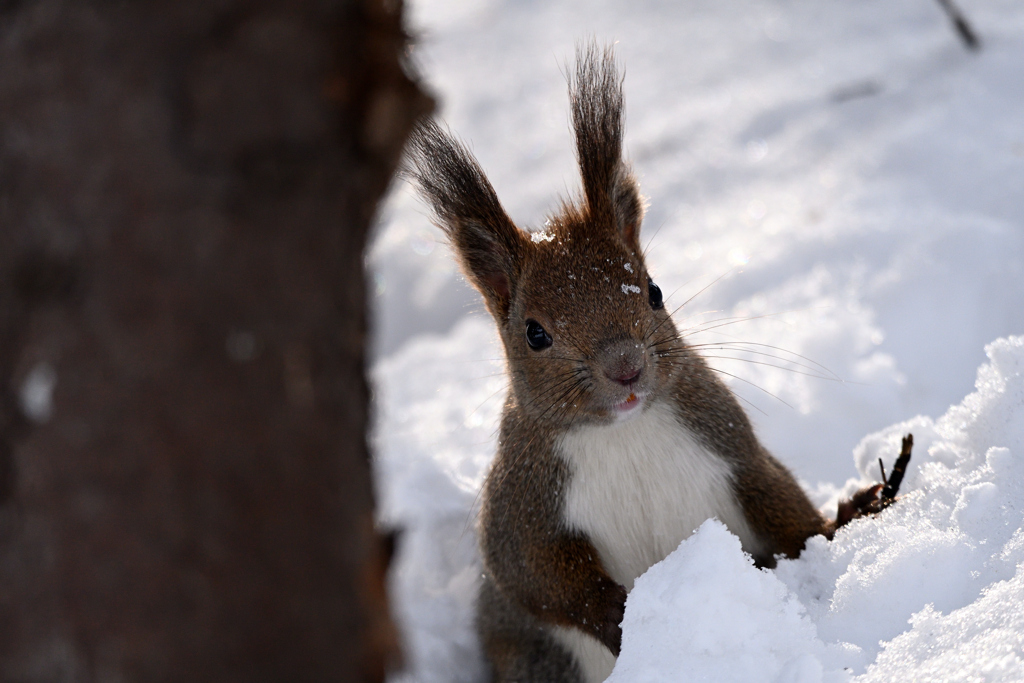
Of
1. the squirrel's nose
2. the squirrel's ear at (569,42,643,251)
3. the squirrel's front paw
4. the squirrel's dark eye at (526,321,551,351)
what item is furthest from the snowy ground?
the squirrel's dark eye at (526,321,551,351)

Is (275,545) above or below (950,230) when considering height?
below

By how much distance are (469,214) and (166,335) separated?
5.56 feet

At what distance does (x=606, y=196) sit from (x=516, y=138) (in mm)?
3261

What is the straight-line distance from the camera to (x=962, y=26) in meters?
4.80

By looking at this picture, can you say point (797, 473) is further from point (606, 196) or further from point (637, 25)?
point (637, 25)

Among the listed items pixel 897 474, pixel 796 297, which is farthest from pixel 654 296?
pixel 796 297

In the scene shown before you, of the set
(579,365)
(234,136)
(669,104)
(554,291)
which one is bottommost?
(234,136)

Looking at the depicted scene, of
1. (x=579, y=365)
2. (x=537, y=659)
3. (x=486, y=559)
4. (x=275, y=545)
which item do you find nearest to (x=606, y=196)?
(x=579, y=365)

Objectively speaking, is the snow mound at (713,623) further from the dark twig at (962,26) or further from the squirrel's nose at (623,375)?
the dark twig at (962,26)

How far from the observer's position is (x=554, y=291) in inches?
97.0

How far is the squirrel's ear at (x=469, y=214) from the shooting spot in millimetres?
2545

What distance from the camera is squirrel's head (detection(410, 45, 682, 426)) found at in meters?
2.32

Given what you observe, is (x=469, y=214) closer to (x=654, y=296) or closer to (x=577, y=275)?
(x=577, y=275)

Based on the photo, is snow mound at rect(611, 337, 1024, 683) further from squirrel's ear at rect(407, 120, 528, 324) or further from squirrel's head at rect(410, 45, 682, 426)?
squirrel's ear at rect(407, 120, 528, 324)
